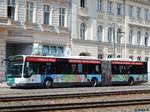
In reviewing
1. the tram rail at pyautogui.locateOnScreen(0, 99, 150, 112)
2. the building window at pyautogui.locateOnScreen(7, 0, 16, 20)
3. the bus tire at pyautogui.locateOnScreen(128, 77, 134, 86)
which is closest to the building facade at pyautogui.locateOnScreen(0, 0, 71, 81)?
the building window at pyautogui.locateOnScreen(7, 0, 16, 20)

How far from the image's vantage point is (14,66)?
36.9 metres

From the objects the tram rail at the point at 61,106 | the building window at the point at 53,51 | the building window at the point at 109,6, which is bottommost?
the tram rail at the point at 61,106

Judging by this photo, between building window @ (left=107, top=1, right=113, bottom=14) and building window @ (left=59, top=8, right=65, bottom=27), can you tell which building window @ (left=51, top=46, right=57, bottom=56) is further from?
building window @ (left=107, top=1, right=113, bottom=14)

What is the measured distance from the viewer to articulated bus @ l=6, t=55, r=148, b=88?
36531 mm

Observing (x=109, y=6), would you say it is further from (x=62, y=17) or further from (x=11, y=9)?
(x=11, y=9)

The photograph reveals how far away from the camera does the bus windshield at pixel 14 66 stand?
36469 mm

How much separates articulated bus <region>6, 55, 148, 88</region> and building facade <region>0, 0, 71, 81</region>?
703cm

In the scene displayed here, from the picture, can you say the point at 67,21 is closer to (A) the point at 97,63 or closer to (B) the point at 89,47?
(B) the point at 89,47

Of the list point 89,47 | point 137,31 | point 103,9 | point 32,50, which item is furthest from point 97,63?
point 137,31

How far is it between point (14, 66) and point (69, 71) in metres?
5.15

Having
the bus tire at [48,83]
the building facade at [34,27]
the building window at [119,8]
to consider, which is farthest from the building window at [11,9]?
the building window at [119,8]

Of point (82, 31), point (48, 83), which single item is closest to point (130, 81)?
point (82, 31)

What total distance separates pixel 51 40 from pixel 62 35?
176cm

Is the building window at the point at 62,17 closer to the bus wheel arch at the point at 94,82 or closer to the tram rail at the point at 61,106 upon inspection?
the bus wheel arch at the point at 94,82
